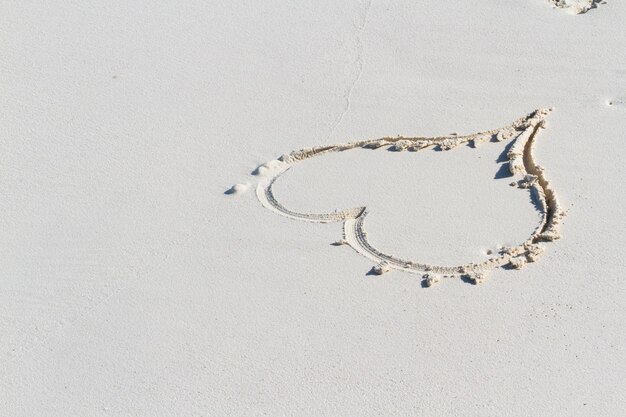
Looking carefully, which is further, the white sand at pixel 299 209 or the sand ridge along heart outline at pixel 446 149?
the sand ridge along heart outline at pixel 446 149

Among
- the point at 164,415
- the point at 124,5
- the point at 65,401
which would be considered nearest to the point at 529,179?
the point at 164,415

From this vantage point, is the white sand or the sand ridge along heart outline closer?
the white sand

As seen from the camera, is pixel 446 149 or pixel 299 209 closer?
pixel 299 209

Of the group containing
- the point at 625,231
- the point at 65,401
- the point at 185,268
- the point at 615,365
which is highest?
the point at 625,231

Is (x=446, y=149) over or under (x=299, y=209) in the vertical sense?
over

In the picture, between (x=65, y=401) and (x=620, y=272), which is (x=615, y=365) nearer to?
(x=620, y=272)
